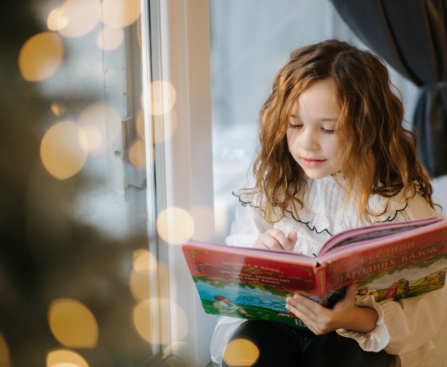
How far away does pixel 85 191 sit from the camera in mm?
781

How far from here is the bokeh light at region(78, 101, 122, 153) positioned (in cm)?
78

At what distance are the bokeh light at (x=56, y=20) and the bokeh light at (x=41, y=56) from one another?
0.01 m

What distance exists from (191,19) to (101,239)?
0.62m

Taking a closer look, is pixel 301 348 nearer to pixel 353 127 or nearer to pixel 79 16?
pixel 353 127

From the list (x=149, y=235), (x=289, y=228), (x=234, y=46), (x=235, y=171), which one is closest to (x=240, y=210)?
(x=289, y=228)

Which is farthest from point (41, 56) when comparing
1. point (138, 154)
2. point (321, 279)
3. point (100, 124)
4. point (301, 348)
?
point (301, 348)

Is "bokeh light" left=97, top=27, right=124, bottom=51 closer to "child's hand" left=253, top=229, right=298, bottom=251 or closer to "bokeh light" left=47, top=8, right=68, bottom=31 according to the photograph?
"bokeh light" left=47, top=8, right=68, bottom=31

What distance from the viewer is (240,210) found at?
3.33ft

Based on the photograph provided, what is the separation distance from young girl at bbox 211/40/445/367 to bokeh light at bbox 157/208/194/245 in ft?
0.48

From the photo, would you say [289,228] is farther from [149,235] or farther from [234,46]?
[234,46]

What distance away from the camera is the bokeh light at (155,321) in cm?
98

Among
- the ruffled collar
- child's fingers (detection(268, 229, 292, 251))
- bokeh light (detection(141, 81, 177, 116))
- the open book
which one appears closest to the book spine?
the open book

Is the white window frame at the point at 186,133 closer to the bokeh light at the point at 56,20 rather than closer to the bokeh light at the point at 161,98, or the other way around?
the bokeh light at the point at 161,98

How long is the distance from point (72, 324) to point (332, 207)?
67 cm
